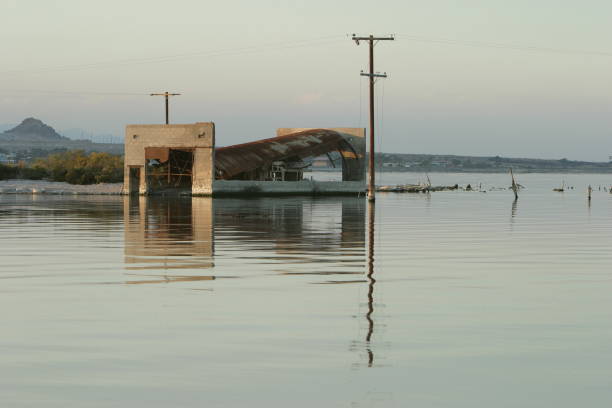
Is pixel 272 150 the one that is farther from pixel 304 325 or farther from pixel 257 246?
pixel 304 325

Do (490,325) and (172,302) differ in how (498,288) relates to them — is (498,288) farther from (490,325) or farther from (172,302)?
(172,302)

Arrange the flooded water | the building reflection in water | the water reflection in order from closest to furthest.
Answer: the flooded water
the building reflection in water
the water reflection

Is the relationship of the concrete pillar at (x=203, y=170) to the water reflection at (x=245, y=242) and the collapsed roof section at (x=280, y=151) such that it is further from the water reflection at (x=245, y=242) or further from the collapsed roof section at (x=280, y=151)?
the water reflection at (x=245, y=242)

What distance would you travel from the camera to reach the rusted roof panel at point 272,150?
8081 centimetres

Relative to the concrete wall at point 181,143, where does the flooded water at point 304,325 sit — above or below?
below

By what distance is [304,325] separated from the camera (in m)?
13.3

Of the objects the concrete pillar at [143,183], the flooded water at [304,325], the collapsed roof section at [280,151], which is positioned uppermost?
the collapsed roof section at [280,151]

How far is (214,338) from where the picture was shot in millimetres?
12273

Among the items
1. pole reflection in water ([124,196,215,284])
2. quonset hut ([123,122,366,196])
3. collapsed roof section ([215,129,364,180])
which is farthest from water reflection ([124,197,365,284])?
collapsed roof section ([215,129,364,180])

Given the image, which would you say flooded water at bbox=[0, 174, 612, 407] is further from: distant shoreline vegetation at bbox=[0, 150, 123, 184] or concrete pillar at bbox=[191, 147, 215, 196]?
distant shoreline vegetation at bbox=[0, 150, 123, 184]

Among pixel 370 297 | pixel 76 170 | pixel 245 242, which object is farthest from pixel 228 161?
pixel 370 297

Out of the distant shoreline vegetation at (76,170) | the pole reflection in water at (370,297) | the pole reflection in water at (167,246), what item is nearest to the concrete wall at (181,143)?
the distant shoreline vegetation at (76,170)

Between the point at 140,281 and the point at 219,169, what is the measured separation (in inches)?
2410

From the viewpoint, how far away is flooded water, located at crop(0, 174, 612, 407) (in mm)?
9398
